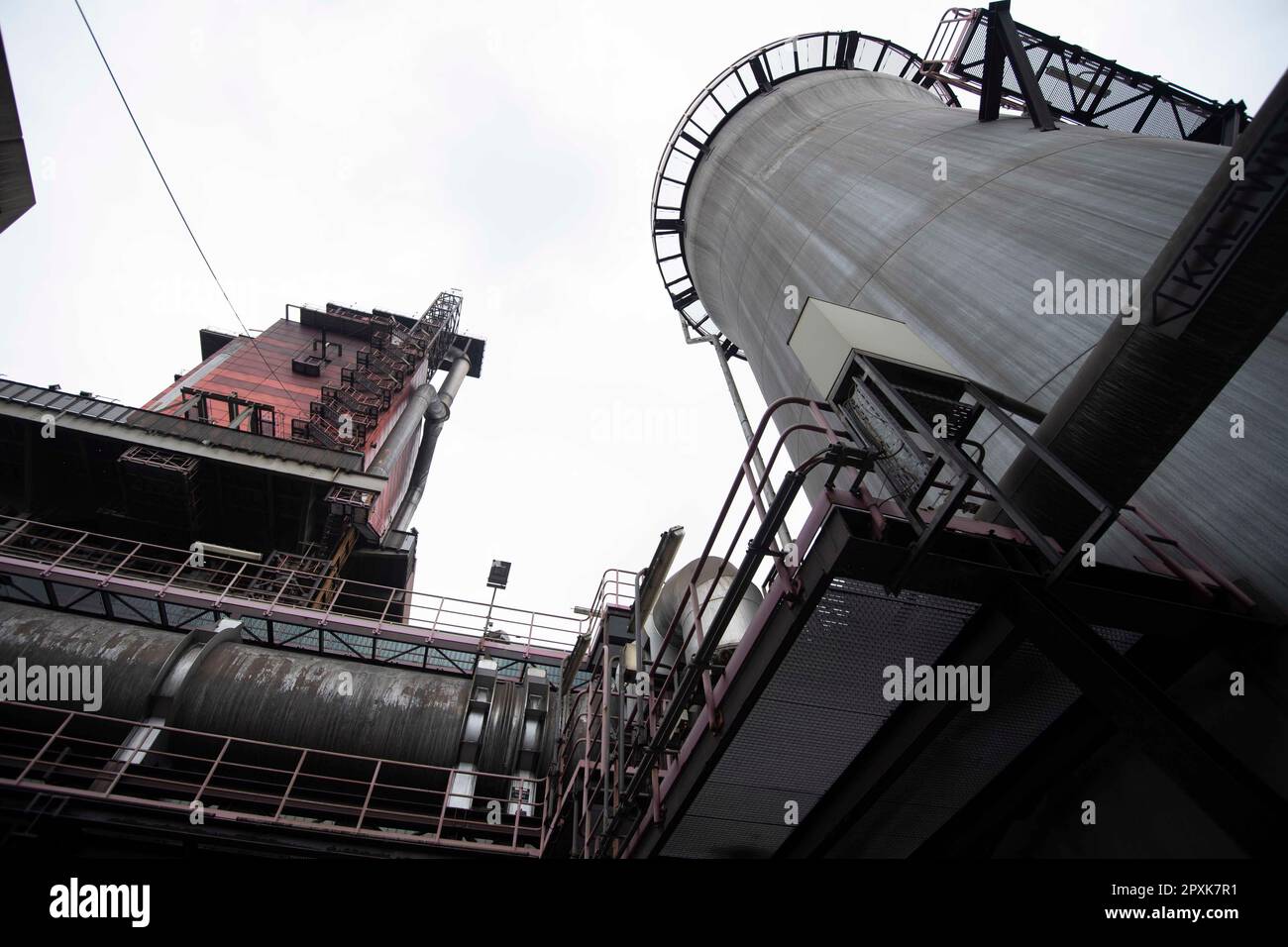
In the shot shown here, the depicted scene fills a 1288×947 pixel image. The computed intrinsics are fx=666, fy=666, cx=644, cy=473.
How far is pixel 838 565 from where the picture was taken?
3.55 meters

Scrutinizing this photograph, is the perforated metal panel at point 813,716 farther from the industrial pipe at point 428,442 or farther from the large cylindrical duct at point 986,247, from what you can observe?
the industrial pipe at point 428,442

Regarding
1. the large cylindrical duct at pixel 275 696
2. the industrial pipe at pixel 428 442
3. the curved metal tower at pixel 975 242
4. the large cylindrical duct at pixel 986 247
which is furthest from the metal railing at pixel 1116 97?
the industrial pipe at pixel 428 442

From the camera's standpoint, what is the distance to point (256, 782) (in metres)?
10.0

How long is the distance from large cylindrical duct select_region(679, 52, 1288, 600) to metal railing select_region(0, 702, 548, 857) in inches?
298

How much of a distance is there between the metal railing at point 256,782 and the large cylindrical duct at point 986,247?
7.57 metres

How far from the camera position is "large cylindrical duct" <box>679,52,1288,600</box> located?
13.8 feet

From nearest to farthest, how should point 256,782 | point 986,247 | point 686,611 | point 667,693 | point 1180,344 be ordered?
1. point 1180,344
2. point 986,247
3. point 667,693
4. point 256,782
5. point 686,611

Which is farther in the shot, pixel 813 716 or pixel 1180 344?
pixel 813 716

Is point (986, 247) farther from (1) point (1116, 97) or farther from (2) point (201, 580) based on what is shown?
(2) point (201, 580)

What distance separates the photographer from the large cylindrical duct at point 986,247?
420 centimetres

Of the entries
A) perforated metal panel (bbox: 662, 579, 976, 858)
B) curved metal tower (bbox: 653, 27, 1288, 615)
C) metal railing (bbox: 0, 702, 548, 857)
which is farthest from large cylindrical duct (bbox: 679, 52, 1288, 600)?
metal railing (bbox: 0, 702, 548, 857)

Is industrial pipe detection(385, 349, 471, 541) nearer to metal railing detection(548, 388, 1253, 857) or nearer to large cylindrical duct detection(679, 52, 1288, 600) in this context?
large cylindrical duct detection(679, 52, 1288, 600)

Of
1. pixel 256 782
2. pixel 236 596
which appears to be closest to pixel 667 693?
pixel 256 782

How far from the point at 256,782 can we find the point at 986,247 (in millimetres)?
12028
